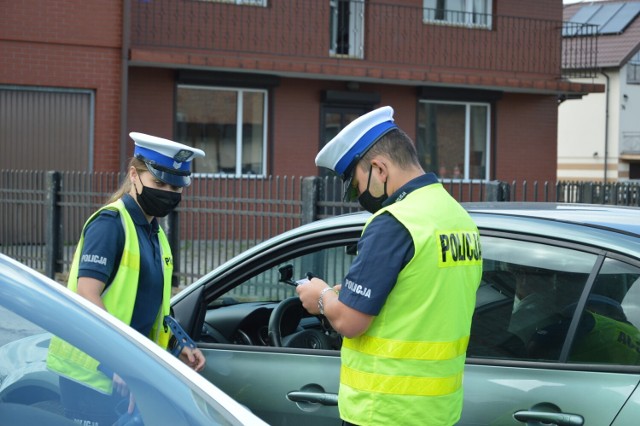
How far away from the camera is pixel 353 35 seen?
20.5 metres

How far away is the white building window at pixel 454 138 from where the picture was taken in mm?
21375

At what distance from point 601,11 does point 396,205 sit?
1494 inches

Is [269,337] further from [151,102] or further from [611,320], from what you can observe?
[151,102]

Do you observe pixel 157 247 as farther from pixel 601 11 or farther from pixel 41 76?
pixel 601 11

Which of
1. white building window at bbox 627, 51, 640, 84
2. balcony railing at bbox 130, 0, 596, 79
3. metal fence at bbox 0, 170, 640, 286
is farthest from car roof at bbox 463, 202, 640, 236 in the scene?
white building window at bbox 627, 51, 640, 84

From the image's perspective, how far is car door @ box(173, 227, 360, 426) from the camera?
3.77m

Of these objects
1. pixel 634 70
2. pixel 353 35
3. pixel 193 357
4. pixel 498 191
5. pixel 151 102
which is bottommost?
pixel 193 357

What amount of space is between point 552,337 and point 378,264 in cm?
82

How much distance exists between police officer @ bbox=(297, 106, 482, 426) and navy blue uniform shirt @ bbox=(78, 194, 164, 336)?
96cm

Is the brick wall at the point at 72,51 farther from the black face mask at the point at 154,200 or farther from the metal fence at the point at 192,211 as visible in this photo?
the black face mask at the point at 154,200

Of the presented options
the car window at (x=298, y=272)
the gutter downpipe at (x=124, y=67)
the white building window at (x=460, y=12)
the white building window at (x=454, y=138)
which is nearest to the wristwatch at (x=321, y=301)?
the car window at (x=298, y=272)

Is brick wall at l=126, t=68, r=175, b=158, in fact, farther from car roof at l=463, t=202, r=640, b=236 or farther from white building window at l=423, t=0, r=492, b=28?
car roof at l=463, t=202, r=640, b=236

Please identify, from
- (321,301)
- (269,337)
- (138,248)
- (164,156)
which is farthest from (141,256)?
(321,301)

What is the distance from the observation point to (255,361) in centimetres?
398
